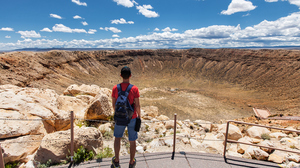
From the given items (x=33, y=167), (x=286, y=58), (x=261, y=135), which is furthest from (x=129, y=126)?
(x=286, y=58)

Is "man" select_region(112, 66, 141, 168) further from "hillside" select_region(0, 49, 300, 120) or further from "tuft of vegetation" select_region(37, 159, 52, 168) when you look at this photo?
→ "hillside" select_region(0, 49, 300, 120)

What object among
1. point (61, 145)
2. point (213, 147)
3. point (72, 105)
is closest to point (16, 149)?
point (61, 145)

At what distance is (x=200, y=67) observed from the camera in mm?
69000

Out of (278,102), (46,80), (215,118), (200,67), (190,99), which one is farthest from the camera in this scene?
(200,67)

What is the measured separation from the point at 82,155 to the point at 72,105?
7455 mm

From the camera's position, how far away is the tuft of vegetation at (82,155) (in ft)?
14.5

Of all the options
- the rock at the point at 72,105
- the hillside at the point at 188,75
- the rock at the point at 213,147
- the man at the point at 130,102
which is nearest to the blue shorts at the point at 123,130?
the man at the point at 130,102

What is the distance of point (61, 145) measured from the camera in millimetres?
4656

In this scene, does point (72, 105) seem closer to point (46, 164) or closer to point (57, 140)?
point (57, 140)

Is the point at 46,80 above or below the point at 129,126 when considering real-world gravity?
below

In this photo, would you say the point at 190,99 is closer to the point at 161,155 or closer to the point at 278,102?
the point at 278,102

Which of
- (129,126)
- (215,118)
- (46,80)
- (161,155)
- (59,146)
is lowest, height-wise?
(215,118)

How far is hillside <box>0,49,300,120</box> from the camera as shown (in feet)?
99.1

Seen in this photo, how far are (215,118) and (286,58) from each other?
133 feet
